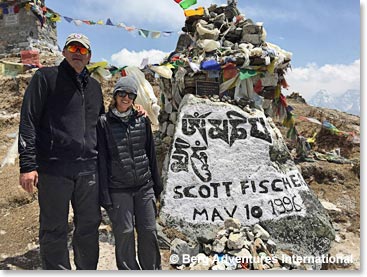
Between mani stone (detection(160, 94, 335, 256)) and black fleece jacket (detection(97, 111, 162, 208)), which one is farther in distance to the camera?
mani stone (detection(160, 94, 335, 256))

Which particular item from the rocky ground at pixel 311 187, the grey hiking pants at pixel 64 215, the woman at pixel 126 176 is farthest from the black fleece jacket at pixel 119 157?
the rocky ground at pixel 311 187

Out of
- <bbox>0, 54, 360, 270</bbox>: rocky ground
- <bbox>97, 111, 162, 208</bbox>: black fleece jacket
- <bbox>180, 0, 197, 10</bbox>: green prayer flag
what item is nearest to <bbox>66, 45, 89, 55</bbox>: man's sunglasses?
<bbox>97, 111, 162, 208</bbox>: black fleece jacket

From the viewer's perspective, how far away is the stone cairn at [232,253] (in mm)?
4531

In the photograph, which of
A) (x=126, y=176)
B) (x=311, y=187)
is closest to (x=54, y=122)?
(x=126, y=176)

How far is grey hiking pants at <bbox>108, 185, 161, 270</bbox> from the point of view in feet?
11.9

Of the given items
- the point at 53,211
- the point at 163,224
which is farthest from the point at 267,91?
the point at 53,211

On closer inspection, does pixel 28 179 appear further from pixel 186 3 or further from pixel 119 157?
pixel 186 3

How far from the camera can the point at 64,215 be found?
3543 mm

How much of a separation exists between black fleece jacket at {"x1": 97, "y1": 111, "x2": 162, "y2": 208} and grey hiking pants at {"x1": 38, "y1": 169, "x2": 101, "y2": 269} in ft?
0.42

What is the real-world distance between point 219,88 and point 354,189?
3.98 meters

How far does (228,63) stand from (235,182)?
7.10ft

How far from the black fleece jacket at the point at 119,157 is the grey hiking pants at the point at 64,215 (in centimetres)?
13

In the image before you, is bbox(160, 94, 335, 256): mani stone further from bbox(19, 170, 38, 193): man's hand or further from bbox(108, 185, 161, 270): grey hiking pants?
bbox(19, 170, 38, 193): man's hand

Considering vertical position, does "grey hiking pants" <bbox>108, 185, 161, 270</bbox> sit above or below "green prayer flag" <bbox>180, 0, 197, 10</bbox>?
below
